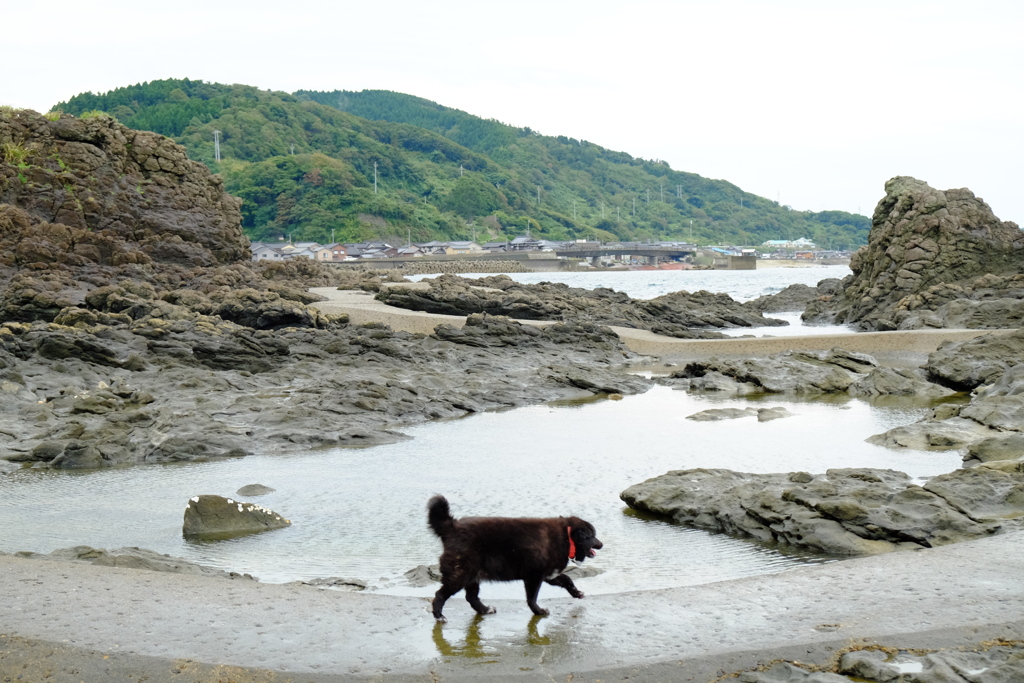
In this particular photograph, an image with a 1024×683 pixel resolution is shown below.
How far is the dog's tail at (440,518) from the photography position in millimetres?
4949

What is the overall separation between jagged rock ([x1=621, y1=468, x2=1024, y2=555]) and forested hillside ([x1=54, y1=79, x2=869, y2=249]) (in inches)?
4297

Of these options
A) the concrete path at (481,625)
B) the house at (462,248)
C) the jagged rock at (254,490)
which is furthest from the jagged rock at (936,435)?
the house at (462,248)

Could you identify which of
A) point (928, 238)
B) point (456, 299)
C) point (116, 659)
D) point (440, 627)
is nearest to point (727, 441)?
point (440, 627)

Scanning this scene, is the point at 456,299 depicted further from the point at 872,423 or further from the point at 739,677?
the point at 739,677

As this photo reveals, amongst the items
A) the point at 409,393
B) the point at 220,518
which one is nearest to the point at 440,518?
the point at 220,518

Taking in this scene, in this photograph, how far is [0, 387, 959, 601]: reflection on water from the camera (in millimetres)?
7070

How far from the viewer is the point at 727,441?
1244 cm

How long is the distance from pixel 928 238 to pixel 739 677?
32602mm

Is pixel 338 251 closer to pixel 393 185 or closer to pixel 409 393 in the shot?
pixel 393 185

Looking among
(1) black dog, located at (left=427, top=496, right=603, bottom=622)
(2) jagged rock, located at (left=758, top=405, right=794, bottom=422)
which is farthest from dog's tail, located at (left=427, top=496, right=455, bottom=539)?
(2) jagged rock, located at (left=758, top=405, right=794, bottom=422)

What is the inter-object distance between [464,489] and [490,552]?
4768 mm

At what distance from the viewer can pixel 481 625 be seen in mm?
4941

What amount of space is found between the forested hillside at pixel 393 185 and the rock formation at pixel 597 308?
3247 inches

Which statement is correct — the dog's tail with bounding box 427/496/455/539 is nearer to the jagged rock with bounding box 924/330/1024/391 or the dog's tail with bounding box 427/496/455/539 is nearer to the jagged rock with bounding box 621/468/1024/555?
the jagged rock with bounding box 621/468/1024/555
